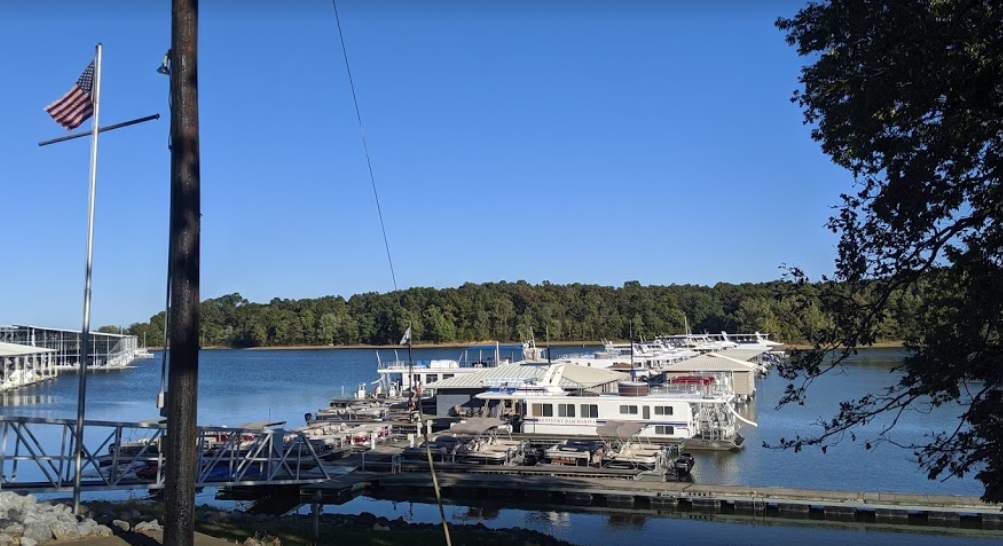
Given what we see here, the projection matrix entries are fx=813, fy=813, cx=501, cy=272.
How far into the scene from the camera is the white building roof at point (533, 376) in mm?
49656

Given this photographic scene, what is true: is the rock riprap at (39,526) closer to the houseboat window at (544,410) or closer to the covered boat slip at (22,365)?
the houseboat window at (544,410)

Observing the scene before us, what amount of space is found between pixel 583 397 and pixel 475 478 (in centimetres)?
1321

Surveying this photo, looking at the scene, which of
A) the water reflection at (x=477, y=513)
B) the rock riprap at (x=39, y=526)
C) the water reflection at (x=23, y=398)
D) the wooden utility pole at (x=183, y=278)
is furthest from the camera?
the water reflection at (x=23, y=398)

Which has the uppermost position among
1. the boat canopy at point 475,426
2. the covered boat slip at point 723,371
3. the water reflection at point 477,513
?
the covered boat slip at point 723,371

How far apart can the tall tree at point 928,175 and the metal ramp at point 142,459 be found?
14856 mm

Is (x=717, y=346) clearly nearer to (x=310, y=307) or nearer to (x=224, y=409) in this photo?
(x=224, y=409)

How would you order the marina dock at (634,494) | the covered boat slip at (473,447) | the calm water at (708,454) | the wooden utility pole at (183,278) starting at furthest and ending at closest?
the covered boat slip at (473,447), the marina dock at (634,494), the calm water at (708,454), the wooden utility pole at (183,278)

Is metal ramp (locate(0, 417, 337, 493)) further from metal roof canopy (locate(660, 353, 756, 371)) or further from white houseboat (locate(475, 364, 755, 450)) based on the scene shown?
metal roof canopy (locate(660, 353, 756, 371))

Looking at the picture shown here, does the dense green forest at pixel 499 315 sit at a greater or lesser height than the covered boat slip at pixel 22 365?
greater

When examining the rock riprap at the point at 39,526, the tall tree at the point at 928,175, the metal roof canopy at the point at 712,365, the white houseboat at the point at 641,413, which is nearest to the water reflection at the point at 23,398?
the white houseboat at the point at 641,413

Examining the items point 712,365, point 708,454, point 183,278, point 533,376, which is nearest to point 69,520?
point 183,278

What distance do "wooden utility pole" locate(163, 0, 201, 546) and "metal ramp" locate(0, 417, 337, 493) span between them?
9.07 meters

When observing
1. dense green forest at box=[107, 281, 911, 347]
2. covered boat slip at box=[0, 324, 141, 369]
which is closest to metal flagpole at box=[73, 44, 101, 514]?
covered boat slip at box=[0, 324, 141, 369]

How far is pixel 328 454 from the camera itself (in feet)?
121
